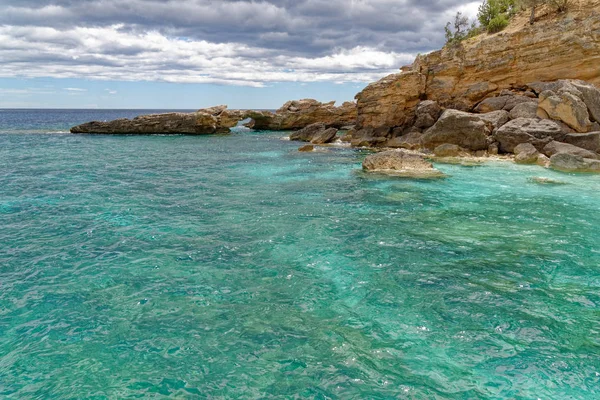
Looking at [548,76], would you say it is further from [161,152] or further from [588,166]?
[161,152]

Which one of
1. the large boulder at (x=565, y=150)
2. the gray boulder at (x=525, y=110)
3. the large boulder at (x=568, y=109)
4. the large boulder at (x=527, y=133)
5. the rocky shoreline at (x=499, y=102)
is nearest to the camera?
the large boulder at (x=565, y=150)

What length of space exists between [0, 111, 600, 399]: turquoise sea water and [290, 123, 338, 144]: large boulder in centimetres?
2812

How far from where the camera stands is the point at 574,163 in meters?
24.8

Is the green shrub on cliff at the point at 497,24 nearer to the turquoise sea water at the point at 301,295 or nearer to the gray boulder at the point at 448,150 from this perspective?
the gray boulder at the point at 448,150

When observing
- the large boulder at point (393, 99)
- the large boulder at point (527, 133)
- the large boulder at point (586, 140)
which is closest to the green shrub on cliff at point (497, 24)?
the large boulder at point (393, 99)

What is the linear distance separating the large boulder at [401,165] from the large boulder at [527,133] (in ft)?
29.0

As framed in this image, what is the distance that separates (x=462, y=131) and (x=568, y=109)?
703cm

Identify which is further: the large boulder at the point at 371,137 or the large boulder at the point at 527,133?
the large boulder at the point at 371,137

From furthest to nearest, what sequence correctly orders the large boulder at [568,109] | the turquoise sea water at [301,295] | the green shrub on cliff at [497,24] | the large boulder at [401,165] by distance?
the green shrub on cliff at [497,24] → the large boulder at [568,109] → the large boulder at [401,165] → the turquoise sea water at [301,295]

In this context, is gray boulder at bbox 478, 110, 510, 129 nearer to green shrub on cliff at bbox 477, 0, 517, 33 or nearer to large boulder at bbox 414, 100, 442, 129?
large boulder at bbox 414, 100, 442, 129

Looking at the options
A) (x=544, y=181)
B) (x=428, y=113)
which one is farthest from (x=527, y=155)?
(x=428, y=113)

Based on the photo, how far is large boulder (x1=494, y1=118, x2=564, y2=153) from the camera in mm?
28559

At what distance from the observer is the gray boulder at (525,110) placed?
31484 mm

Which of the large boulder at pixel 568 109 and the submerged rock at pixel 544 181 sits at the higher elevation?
the large boulder at pixel 568 109
